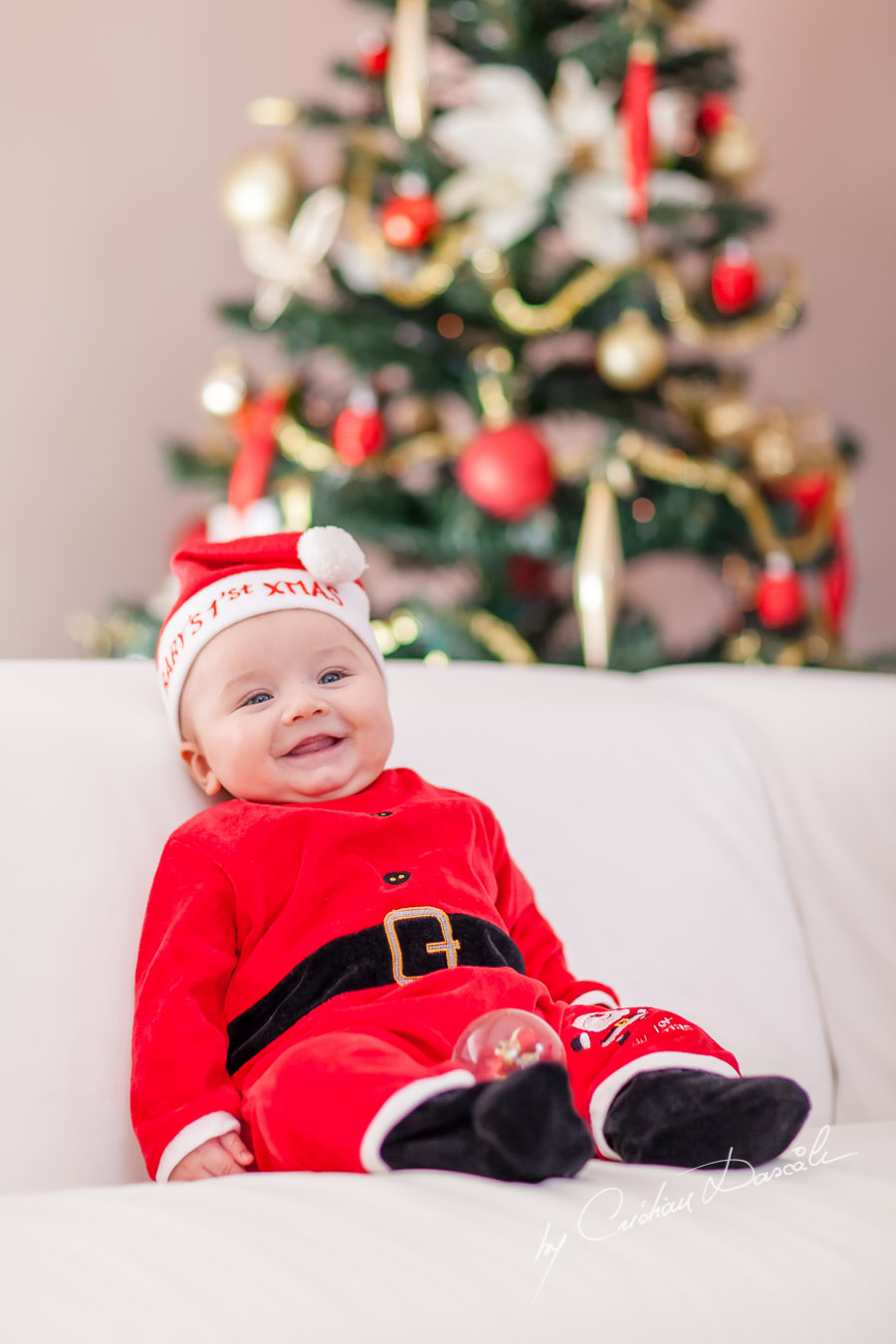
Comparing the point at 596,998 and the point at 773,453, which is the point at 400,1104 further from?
the point at 773,453

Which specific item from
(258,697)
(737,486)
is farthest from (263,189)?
(258,697)

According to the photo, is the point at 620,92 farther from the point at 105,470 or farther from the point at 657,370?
the point at 105,470

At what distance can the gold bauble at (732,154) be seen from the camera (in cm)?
201

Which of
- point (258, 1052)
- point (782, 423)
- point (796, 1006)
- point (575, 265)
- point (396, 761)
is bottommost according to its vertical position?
point (796, 1006)

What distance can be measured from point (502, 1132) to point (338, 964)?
9.2 inches

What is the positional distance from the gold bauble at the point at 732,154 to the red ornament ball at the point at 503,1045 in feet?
5.67

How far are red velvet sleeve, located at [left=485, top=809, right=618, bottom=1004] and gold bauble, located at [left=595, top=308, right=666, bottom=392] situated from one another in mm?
1078

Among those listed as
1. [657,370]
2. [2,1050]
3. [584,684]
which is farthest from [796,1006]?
[657,370]

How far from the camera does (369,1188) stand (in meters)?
0.59

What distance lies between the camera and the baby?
66 cm

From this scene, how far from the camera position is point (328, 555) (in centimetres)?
97

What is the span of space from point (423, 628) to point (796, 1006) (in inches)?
37.1

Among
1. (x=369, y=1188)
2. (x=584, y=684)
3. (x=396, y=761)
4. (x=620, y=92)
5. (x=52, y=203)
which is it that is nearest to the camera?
(x=369, y=1188)

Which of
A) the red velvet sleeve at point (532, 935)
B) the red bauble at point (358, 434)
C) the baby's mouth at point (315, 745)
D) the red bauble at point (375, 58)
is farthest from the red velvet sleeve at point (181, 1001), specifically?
the red bauble at point (375, 58)
